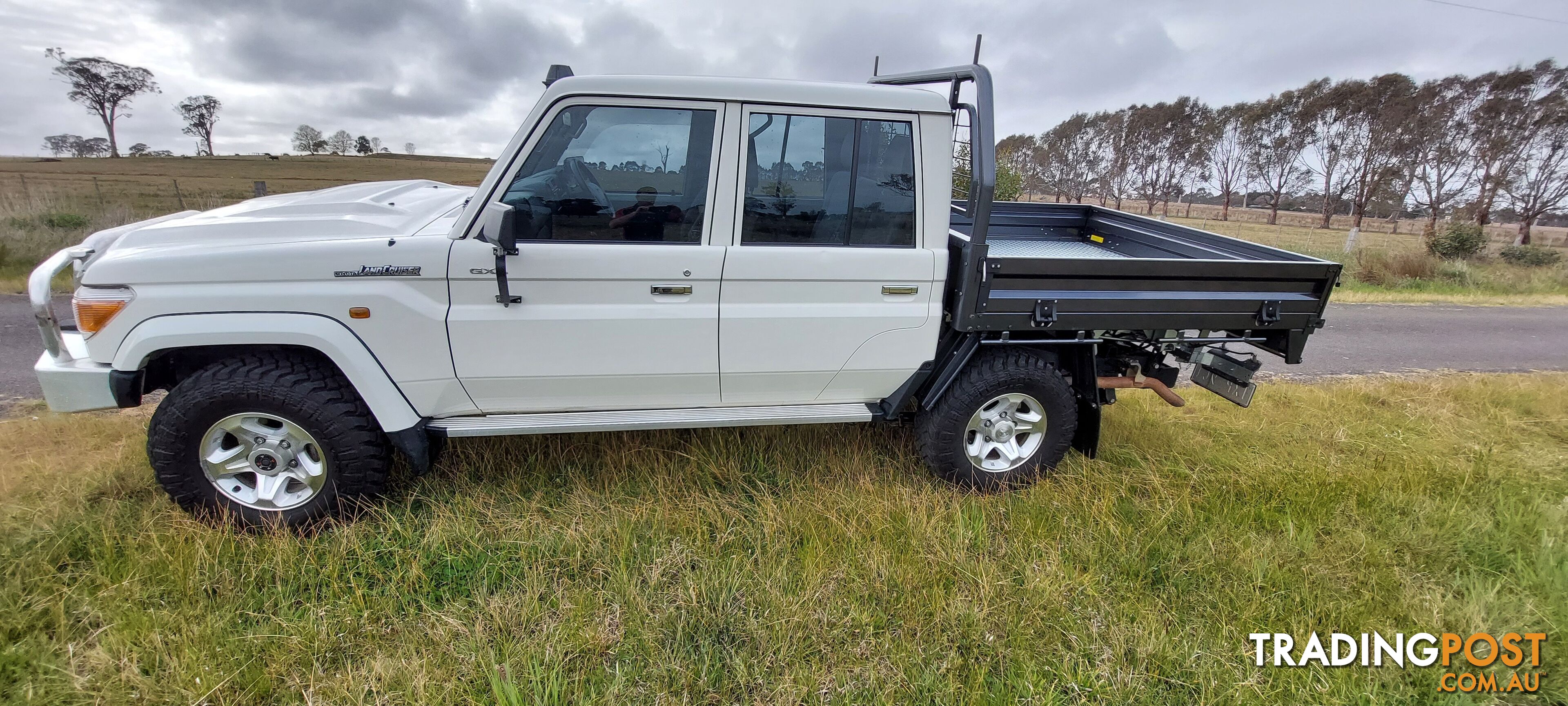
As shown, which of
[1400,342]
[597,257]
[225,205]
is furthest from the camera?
[225,205]

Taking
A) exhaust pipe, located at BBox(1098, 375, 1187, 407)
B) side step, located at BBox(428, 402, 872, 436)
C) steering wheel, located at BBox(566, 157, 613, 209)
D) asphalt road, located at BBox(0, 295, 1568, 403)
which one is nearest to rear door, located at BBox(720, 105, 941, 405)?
side step, located at BBox(428, 402, 872, 436)

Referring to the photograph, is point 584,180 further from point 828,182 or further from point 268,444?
point 268,444

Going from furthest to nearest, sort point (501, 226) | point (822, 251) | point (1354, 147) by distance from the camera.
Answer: point (1354, 147) < point (822, 251) < point (501, 226)

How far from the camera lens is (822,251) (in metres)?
2.86

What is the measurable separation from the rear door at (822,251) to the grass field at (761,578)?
2.51 feet

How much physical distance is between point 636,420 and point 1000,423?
75.3 inches

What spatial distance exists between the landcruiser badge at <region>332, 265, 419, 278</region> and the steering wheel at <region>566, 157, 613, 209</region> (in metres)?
0.73

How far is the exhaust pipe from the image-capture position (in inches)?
139

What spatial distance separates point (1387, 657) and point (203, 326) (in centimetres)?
477

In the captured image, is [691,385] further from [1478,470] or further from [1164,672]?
[1478,470]

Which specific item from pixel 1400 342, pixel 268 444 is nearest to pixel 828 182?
pixel 268 444

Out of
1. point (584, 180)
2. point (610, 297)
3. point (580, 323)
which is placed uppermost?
point (584, 180)

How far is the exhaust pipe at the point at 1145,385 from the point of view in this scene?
3.53 m

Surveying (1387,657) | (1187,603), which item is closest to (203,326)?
(1187,603)
